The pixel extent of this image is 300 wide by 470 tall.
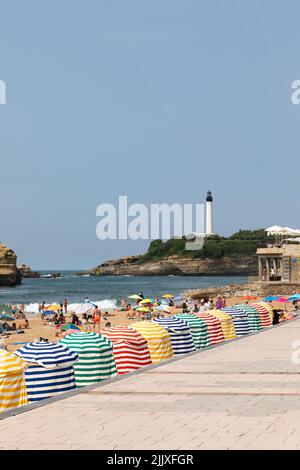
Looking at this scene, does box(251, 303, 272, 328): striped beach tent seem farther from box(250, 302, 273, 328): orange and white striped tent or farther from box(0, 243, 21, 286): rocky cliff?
box(0, 243, 21, 286): rocky cliff

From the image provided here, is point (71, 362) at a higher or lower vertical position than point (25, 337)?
higher

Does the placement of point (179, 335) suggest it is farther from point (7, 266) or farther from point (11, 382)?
point (7, 266)

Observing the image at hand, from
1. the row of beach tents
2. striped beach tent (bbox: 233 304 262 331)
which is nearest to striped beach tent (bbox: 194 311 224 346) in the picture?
the row of beach tents

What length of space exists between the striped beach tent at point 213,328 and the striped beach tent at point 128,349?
4810 millimetres

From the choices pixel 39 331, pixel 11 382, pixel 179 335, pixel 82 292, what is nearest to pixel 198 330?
pixel 179 335

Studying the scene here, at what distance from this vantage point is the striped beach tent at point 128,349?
1388 centimetres

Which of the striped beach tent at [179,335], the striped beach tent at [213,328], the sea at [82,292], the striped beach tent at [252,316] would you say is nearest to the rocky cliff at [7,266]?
the sea at [82,292]

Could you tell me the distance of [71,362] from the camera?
1169 centimetres

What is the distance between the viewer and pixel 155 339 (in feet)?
49.7

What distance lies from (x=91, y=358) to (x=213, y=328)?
23.7 ft

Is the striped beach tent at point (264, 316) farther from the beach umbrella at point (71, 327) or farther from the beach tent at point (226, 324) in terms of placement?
the beach umbrella at point (71, 327)
